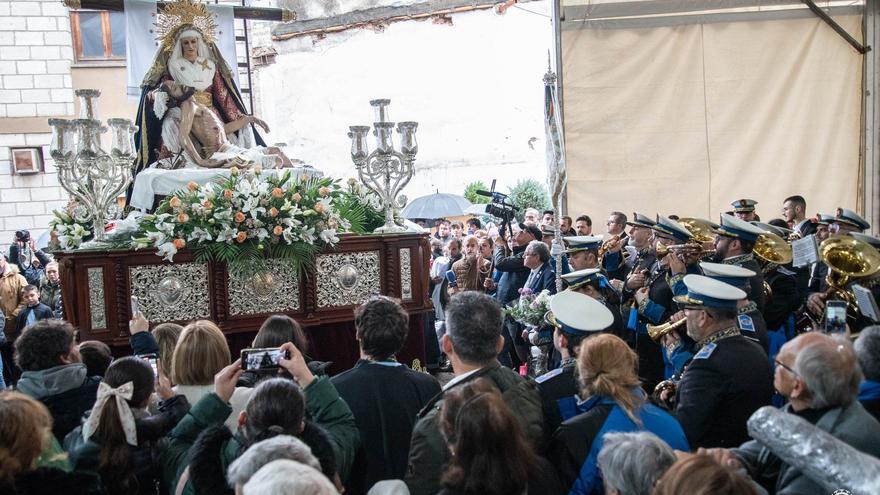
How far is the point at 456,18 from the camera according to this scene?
18906mm

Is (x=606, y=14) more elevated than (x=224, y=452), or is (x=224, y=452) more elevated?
(x=606, y=14)

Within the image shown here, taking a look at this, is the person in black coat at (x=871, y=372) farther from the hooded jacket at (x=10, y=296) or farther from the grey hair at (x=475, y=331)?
the hooded jacket at (x=10, y=296)

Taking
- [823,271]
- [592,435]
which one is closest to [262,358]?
[592,435]

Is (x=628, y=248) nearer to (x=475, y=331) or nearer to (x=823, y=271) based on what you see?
(x=823, y=271)

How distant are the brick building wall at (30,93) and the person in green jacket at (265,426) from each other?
570 inches

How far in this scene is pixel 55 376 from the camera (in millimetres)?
3611

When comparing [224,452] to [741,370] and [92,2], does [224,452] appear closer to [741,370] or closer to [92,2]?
[741,370]

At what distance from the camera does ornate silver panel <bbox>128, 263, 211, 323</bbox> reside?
5.99 metres

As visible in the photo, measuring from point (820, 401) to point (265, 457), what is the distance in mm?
1842

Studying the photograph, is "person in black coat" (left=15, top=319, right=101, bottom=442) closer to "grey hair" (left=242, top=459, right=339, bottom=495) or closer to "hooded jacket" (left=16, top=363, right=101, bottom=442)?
"hooded jacket" (left=16, top=363, right=101, bottom=442)

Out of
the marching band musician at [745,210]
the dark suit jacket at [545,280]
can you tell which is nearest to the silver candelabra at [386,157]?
the dark suit jacket at [545,280]

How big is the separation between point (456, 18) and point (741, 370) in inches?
641

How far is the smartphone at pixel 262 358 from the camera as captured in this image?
3.35 m

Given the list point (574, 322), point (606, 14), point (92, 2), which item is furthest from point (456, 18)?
point (574, 322)
